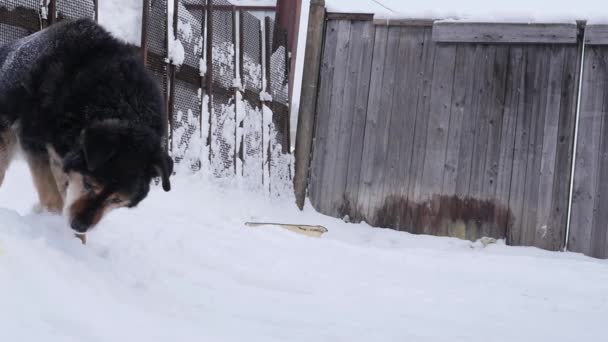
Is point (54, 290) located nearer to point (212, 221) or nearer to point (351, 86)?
point (212, 221)

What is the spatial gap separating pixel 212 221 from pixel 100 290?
2.53m

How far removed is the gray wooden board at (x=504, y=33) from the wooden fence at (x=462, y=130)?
1cm

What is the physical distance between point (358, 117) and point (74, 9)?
3539 mm

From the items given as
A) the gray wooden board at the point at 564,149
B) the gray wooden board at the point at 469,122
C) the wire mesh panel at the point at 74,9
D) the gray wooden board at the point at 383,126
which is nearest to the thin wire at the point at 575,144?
the gray wooden board at the point at 564,149

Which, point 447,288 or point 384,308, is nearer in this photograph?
point 384,308

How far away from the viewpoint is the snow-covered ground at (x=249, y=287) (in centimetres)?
226

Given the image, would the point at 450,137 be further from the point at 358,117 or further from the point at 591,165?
the point at 591,165

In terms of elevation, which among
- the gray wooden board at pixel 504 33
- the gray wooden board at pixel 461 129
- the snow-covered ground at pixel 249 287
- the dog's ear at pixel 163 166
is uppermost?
the gray wooden board at pixel 504 33

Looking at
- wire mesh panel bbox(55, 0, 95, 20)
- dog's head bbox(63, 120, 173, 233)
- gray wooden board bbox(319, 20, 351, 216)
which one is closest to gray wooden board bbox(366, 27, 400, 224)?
gray wooden board bbox(319, 20, 351, 216)

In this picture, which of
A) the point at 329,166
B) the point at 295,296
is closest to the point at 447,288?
the point at 295,296

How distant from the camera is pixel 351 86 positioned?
24.0 feet

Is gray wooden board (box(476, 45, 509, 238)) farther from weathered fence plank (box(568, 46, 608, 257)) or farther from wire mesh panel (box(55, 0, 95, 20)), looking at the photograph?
wire mesh panel (box(55, 0, 95, 20))

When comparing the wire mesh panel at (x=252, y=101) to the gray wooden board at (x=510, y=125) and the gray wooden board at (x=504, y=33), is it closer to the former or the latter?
the gray wooden board at (x=504, y=33)

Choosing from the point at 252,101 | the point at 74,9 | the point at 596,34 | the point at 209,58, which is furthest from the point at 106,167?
the point at 596,34
